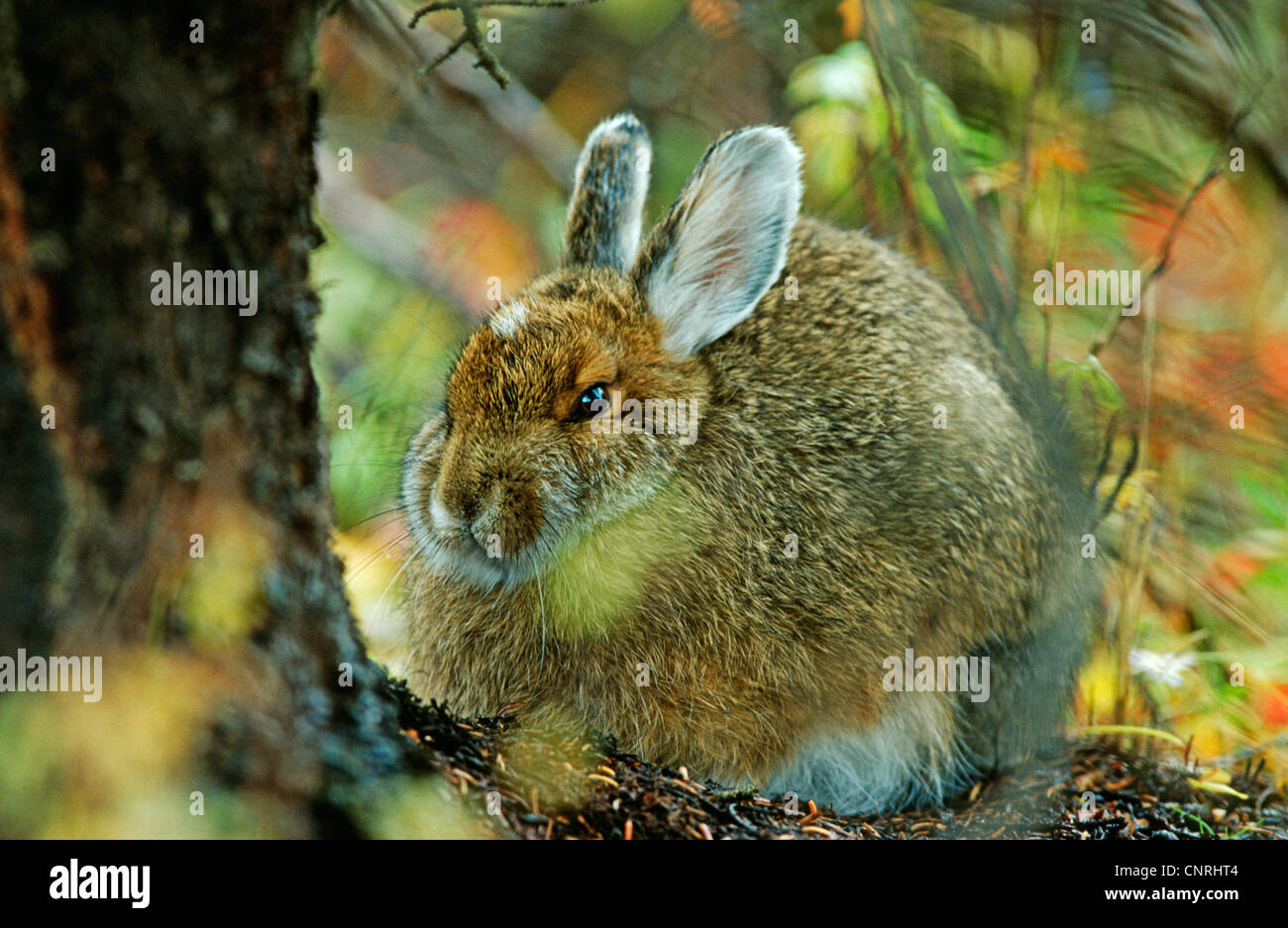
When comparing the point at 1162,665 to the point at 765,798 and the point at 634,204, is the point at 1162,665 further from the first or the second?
the point at 634,204

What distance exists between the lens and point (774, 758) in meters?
3.15

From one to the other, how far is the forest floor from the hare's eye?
2.94 feet

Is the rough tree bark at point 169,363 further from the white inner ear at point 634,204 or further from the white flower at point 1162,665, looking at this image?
the white flower at point 1162,665

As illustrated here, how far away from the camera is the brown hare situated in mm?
3117

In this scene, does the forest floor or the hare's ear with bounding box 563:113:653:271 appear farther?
the hare's ear with bounding box 563:113:653:271

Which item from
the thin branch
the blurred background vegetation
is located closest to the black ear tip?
the blurred background vegetation

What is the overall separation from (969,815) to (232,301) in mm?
2431

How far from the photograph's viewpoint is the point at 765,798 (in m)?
2.89

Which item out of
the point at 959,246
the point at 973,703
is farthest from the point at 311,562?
the point at 959,246

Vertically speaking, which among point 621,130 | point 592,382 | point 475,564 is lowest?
point 475,564

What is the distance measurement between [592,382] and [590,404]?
0.07 m

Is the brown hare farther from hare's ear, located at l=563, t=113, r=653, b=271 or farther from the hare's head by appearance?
hare's ear, located at l=563, t=113, r=653, b=271

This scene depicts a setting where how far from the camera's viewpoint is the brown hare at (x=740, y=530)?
3.12 metres

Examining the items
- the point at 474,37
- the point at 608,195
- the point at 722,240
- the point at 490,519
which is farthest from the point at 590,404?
the point at 474,37
